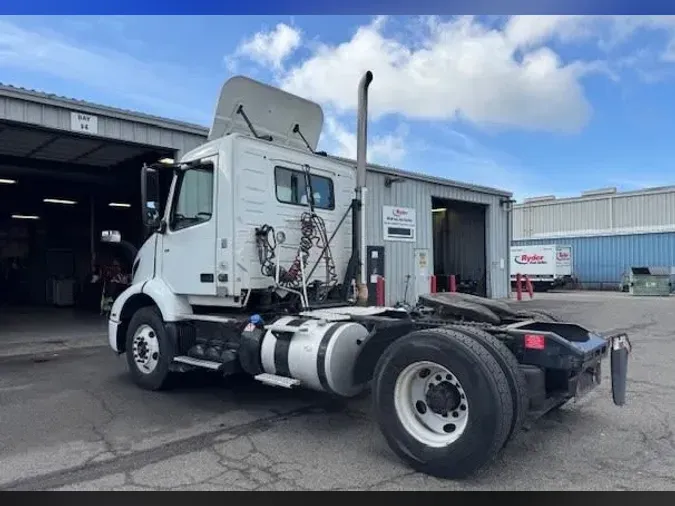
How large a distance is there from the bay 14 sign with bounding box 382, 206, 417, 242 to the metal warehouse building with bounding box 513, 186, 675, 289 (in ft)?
80.4

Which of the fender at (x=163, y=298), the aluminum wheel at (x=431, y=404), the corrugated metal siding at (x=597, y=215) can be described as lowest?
the aluminum wheel at (x=431, y=404)

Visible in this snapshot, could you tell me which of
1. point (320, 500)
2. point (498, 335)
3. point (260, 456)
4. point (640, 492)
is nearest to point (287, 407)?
point (260, 456)

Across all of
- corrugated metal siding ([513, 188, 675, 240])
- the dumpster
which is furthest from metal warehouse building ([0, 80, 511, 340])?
corrugated metal siding ([513, 188, 675, 240])

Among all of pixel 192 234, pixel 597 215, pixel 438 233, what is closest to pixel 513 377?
pixel 192 234

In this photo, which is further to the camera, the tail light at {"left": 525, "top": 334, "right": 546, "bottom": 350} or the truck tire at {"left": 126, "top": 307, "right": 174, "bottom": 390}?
the truck tire at {"left": 126, "top": 307, "right": 174, "bottom": 390}

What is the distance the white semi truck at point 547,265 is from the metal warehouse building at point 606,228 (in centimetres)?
390

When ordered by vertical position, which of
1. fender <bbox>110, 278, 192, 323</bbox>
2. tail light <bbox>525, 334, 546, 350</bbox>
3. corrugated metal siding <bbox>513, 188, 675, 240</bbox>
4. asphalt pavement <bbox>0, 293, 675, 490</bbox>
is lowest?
asphalt pavement <bbox>0, 293, 675, 490</bbox>

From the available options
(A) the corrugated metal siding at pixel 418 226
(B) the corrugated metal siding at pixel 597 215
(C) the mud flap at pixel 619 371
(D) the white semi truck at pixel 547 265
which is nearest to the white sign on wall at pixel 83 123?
(A) the corrugated metal siding at pixel 418 226

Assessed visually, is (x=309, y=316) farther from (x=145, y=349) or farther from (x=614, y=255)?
(x=614, y=255)

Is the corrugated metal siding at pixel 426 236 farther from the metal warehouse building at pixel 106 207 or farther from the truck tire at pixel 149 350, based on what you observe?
the truck tire at pixel 149 350

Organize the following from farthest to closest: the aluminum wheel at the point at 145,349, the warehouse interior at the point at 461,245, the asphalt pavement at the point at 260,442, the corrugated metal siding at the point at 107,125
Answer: the warehouse interior at the point at 461,245 < the corrugated metal siding at the point at 107,125 < the aluminum wheel at the point at 145,349 < the asphalt pavement at the point at 260,442

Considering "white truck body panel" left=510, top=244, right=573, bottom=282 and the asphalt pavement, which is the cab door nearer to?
the asphalt pavement

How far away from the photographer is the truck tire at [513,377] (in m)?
3.86

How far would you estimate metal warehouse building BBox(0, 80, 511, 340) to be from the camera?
1066cm
